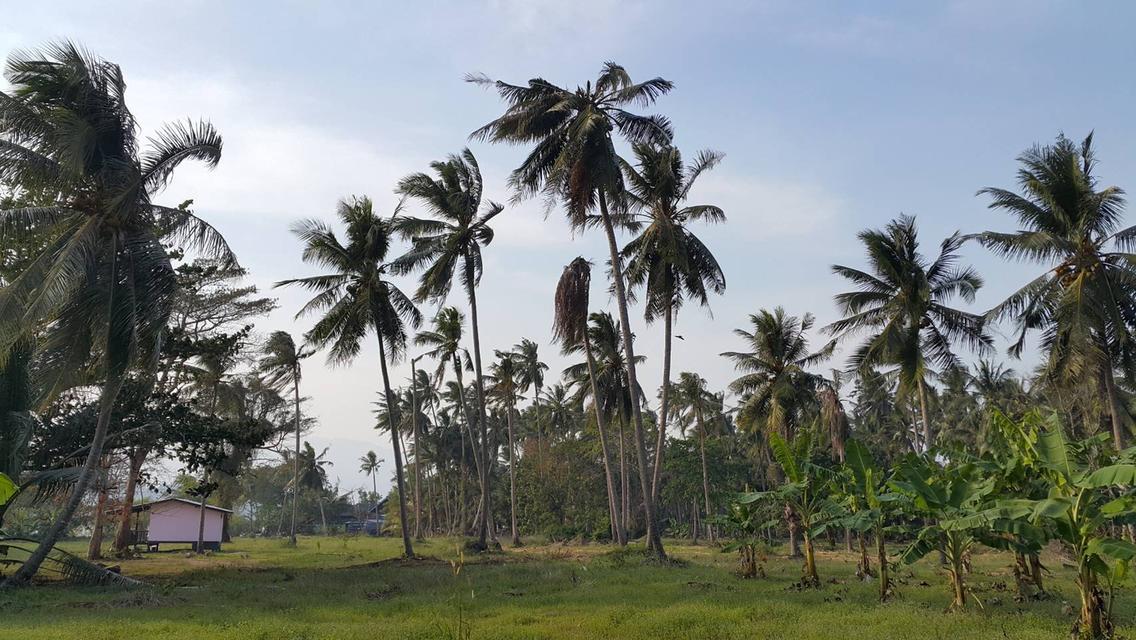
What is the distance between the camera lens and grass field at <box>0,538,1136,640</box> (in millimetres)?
10805

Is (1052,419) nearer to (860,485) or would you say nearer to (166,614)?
(860,485)

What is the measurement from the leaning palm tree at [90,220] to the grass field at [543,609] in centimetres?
513

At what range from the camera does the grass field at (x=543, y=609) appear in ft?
35.4

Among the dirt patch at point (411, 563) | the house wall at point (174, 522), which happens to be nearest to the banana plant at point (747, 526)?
the dirt patch at point (411, 563)

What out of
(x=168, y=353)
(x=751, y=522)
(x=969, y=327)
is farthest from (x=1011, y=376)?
(x=168, y=353)

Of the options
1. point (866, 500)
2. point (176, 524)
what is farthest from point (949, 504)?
point (176, 524)

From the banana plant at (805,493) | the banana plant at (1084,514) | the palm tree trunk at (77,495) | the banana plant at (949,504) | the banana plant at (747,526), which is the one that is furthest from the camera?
the banana plant at (747,526)

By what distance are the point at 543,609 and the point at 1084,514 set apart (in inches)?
326

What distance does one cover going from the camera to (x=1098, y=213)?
20656 millimetres

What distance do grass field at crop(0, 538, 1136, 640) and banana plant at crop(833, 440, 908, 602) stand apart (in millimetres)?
646

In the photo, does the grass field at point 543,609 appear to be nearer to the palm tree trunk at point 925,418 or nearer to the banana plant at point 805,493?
the banana plant at point 805,493

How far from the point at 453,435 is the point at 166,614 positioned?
56.4 meters

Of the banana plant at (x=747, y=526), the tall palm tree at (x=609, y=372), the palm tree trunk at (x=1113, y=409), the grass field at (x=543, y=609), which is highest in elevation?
the tall palm tree at (x=609, y=372)

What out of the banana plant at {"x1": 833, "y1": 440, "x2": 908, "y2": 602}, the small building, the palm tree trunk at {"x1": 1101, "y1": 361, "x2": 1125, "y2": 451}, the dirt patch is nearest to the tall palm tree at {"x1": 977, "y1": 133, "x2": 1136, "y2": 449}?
the palm tree trunk at {"x1": 1101, "y1": 361, "x2": 1125, "y2": 451}
